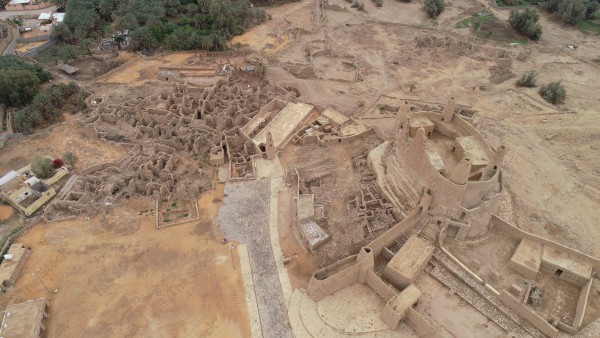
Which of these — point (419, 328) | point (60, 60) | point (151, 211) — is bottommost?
point (419, 328)

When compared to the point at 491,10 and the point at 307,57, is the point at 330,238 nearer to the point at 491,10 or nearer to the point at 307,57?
the point at 307,57

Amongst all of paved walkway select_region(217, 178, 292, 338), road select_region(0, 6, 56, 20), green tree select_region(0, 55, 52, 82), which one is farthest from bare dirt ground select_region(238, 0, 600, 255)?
road select_region(0, 6, 56, 20)

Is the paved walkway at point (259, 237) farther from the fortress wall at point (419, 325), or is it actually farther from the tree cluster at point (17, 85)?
the tree cluster at point (17, 85)

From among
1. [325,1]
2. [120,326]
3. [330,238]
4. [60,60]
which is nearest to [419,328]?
[330,238]

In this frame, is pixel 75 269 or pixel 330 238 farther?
pixel 330 238

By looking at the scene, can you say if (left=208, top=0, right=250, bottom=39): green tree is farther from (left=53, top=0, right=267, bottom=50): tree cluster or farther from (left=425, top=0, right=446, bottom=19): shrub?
(left=425, top=0, right=446, bottom=19): shrub

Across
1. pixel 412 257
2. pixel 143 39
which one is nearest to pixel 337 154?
pixel 412 257
